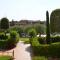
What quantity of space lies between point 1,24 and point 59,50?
2040 inches

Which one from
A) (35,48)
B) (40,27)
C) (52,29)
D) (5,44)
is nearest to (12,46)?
(5,44)

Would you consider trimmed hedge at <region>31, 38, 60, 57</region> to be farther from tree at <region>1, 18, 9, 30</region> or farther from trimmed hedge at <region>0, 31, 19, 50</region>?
tree at <region>1, 18, 9, 30</region>

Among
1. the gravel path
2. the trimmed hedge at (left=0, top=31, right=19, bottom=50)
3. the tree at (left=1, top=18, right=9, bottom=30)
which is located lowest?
the gravel path

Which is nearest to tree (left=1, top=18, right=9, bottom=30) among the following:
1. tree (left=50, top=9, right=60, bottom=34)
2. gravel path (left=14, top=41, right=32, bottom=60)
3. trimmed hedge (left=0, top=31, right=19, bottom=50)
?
tree (left=50, top=9, right=60, bottom=34)

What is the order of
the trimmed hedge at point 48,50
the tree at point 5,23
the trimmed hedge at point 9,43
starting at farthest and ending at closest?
the tree at point 5,23, the trimmed hedge at point 9,43, the trimmed hedge at point 48,50

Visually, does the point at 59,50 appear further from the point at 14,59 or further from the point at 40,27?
the point at 40,27

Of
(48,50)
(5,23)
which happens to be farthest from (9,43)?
(5,23)

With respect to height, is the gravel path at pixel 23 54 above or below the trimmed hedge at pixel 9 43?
below

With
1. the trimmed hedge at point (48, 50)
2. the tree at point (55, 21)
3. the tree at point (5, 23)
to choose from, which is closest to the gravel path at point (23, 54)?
the trimmed hedge at point (48, 50)

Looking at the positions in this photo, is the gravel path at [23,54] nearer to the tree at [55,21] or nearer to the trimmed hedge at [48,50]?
the trimmed hedge at [48,50]

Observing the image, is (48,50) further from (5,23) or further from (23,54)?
(5,23)

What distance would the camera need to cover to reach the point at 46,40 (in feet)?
121

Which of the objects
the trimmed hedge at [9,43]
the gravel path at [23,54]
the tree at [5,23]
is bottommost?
the gravel path at [23,54]

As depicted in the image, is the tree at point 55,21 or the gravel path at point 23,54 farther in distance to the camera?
the tree at point 55,21
